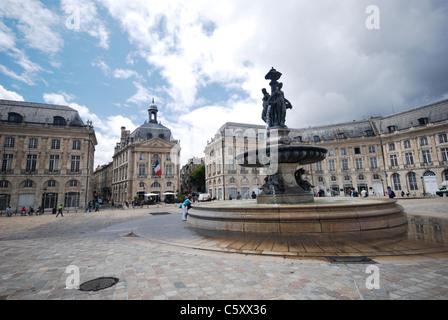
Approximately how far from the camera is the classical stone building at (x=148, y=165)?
47.3 metres

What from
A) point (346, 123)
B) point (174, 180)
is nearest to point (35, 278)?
point (174, 180)

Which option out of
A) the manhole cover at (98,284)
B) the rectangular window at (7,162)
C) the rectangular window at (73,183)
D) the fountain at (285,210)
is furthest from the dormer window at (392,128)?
the rectangular window at (7,162)

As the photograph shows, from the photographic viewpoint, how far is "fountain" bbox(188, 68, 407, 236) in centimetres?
623

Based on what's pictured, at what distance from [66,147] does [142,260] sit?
132ft

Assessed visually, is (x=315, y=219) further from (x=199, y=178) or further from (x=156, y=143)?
(x=199, y=178)

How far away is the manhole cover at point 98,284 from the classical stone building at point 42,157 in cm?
3835

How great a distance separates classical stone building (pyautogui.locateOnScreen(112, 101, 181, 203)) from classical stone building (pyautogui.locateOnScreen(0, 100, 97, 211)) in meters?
10.8

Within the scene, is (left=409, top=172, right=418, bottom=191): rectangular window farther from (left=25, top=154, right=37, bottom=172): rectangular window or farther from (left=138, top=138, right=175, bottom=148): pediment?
(left=25, top=154, right=37, bottom=172): rectangular window

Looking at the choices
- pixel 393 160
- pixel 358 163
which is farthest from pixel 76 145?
pixel 393 160

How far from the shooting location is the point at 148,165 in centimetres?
4875

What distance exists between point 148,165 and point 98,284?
47.8m

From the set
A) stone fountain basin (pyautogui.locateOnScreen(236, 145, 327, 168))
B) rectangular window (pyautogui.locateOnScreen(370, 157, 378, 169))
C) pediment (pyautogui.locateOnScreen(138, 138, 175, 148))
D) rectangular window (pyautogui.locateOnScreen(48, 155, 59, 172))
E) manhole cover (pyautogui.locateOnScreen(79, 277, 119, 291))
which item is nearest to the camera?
manhole cover (pyautogui.locateOnScreen(79, 277, 119, 291))

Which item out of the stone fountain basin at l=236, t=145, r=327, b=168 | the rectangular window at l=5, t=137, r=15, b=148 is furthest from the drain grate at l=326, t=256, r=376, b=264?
the rectangular window at l=5, t=137, r=15, b=148

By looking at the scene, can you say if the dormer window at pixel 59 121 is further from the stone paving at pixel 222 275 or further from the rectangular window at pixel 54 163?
the stone paving at pixel 222 275
